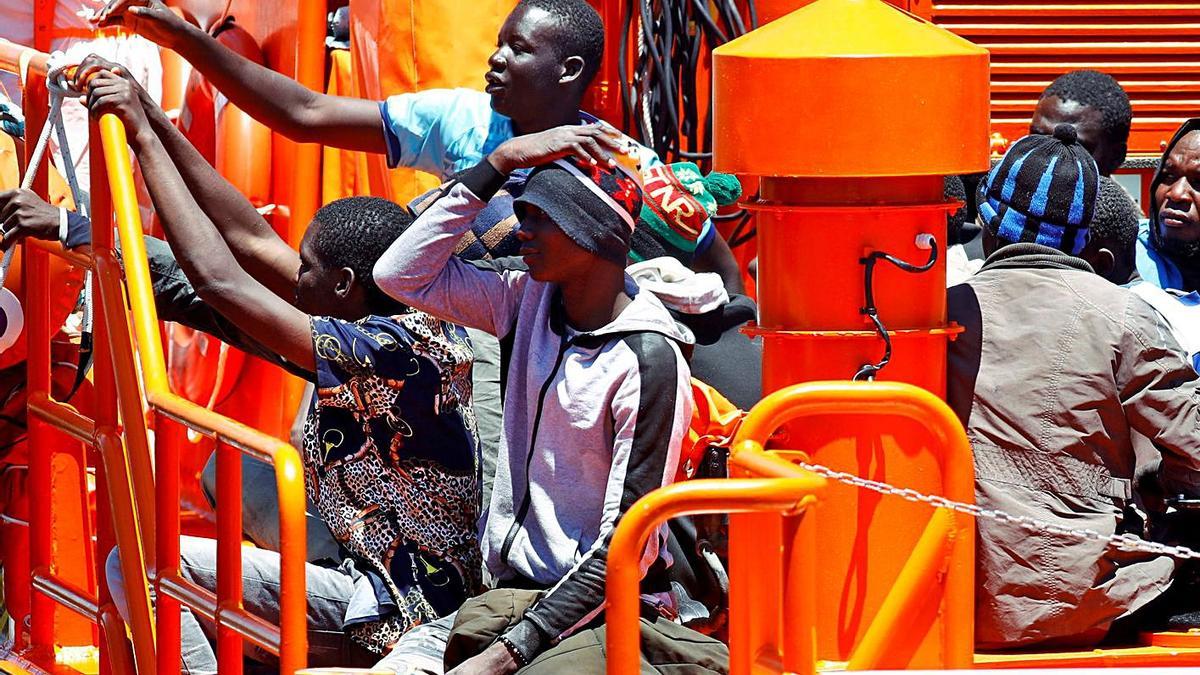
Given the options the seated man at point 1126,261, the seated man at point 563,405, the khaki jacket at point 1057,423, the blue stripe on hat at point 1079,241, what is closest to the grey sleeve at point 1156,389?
the khaki jacket at point 1057,423

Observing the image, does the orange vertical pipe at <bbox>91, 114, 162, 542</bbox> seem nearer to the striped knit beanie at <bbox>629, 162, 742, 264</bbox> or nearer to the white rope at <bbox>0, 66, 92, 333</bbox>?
the white rope at <bbox>0, 66, 92, 333</bbox>

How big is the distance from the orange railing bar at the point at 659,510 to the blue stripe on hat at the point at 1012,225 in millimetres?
1412

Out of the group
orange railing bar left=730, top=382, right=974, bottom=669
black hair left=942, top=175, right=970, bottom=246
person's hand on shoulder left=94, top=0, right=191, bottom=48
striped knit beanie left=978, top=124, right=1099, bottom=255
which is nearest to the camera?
orange railing bar left=730, top=382, right=974, bottom=669

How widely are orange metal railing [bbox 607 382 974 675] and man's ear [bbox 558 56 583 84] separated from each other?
5.76ft

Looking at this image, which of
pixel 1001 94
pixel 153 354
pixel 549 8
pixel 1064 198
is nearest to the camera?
pixel 153 354

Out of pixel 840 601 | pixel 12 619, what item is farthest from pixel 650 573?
pixel 12 619

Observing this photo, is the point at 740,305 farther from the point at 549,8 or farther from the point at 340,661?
the point at 340,661

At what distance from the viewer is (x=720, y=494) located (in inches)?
102

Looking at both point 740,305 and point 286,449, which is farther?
point 740,305

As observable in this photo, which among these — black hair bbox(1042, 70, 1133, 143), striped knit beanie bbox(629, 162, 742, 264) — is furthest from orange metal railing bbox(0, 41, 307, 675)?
black hair bbox(1042, 70, 1133, 143)

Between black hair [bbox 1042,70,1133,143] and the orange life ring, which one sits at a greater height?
black hair [bbox 1042,70,1133,143]

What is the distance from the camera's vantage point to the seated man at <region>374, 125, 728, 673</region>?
10.7ft

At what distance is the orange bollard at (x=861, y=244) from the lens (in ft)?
Answer: 10.9

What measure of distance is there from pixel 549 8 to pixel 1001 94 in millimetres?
2594
